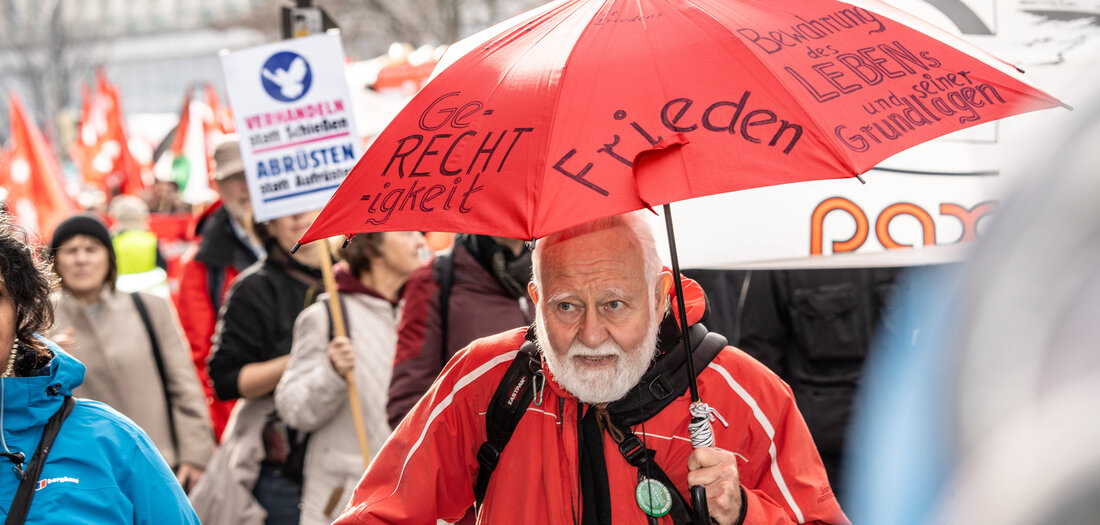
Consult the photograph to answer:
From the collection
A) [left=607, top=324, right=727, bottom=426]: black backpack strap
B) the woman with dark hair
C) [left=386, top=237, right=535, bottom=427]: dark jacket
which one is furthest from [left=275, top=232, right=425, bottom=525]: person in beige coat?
[left=607, top=324, right=727, bottom=426]: black backpack strap

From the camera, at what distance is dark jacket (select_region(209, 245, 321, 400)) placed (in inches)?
203

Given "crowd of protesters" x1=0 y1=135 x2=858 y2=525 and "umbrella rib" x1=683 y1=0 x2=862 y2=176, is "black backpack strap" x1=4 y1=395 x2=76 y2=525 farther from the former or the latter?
"umbrella rib" x1=683 y1=0 x2=862 y2=176

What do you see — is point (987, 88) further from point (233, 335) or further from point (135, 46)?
point (135, 46)

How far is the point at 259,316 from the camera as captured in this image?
524cm

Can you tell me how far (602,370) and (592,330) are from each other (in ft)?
0.31

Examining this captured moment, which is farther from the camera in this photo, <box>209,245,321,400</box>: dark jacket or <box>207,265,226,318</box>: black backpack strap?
<box>207,265,226,318</box>: black backpack strap

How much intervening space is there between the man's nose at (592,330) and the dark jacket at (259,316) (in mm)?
2792

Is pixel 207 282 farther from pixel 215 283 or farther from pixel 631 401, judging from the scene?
pixel 631 401

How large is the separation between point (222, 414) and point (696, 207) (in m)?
4.03

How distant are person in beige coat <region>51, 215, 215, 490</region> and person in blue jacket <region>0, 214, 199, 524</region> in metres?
2.80

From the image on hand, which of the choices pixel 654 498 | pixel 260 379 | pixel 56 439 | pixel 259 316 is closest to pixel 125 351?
pixel 259 316

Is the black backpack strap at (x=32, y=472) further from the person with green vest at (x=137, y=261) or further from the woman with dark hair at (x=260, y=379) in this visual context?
the person with green vest at (x=137, y=261)

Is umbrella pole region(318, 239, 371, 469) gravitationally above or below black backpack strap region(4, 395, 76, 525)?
below

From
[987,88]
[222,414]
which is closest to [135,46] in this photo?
[222,414]
